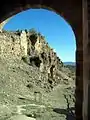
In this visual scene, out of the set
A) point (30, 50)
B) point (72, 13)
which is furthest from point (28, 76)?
point (72, 13)

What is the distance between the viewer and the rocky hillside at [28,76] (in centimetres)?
1830

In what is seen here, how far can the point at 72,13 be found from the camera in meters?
5.50

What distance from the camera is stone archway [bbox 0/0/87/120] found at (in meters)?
5.27

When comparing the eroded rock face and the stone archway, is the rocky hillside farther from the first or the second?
the stone archway

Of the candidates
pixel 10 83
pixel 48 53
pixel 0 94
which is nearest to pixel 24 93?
Result: pixel 10 83

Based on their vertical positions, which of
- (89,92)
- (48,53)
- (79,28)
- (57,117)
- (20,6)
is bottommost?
(57,117)

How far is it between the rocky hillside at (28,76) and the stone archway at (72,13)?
8395mm

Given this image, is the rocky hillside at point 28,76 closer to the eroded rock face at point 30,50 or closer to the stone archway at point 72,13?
the eroded rock face at point 30,50

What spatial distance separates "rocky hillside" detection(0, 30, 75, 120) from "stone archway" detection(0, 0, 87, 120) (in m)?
8.40

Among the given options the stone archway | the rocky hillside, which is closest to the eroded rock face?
the rocky hillside

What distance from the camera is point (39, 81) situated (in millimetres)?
29047

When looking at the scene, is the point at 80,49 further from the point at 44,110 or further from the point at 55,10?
the point at 44,110

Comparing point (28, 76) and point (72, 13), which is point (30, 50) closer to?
point (28, 76)

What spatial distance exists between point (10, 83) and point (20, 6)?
17.4 metres
